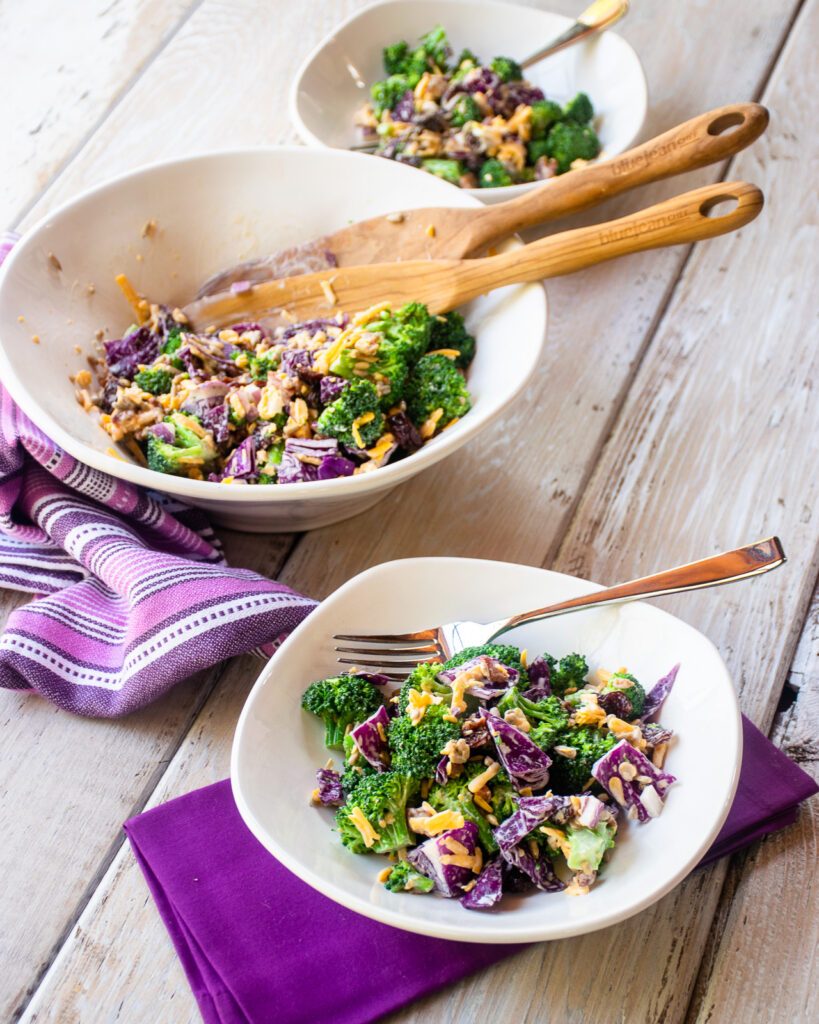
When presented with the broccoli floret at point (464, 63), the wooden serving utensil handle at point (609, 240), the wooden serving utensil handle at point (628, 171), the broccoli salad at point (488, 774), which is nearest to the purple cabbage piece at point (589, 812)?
the broccoli salad at point (488, 774)

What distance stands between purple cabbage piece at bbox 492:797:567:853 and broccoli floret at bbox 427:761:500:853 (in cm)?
2

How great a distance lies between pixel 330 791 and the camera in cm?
121

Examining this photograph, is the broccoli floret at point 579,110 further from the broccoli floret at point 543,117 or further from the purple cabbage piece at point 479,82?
the purple cabbage piece at point 479,82

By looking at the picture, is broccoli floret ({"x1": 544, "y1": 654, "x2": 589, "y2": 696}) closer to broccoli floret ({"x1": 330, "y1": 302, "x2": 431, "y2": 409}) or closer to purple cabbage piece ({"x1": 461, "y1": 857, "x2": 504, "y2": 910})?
purple cabbage piece ({"x1": 461, "y1": 857, "x2": 504, "y2": 910})

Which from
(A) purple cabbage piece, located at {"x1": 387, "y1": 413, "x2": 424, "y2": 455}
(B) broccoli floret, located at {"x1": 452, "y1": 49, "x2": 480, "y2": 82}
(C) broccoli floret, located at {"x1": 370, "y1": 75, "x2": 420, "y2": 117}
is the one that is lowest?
(A) purple cabbage piece, located at {"x1": 387, "y1": 413, "x2": 424, "y2": 455}

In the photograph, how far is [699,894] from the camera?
50.1 inches

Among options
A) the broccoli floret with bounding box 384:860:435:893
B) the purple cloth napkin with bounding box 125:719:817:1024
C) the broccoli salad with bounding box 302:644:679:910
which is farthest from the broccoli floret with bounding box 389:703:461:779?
the purple cloth napkin with bounding box 125:719:817:1024

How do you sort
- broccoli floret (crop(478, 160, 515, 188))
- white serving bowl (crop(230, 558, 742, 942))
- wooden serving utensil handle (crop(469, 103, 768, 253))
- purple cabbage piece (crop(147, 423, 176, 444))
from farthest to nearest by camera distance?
broccoli floret (crop(478, 160, 515, 188)) → wooden serving utensil handle (crop(469, 103, 768, 253)) → purple cabbage piece (crop(147, 423, 176, 444)) → white serving bowl (crop(230, 558, 742, 942))

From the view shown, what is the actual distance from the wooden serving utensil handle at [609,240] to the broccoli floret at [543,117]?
0.60 m

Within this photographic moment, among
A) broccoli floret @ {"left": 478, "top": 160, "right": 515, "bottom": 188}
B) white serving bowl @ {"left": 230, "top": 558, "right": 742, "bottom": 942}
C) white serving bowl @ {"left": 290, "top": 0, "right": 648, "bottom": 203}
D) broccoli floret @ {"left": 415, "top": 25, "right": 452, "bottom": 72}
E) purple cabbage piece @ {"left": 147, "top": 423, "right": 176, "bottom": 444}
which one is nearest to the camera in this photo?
white serving bowl @ {"left": 230, "top": 558, "right": 742, "bottom": 942}

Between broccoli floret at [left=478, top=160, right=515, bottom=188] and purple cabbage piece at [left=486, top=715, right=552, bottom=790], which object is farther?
broccoli floret at [left=478, top=160, right=515, bottom=188]

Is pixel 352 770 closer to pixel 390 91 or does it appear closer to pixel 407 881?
pixel 407 881

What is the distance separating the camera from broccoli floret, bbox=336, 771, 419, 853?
1.13 metres

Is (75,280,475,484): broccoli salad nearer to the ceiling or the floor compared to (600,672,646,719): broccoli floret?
nearer to the ceiling
